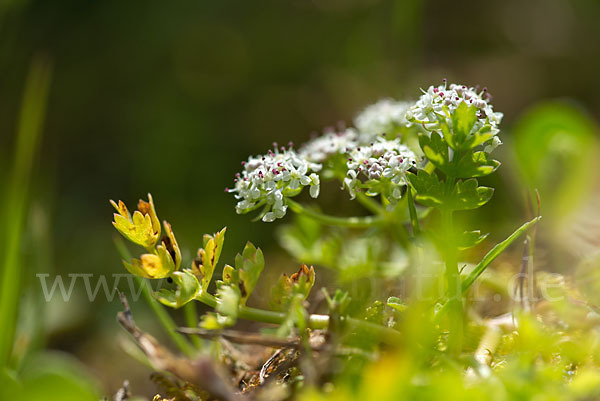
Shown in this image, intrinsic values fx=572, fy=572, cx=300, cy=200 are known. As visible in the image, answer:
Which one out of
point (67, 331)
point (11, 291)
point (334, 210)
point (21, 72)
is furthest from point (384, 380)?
point (21, 72)

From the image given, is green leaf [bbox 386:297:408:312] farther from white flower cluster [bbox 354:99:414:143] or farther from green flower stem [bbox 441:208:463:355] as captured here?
white flower cluster [bbox 354:99:414:143]

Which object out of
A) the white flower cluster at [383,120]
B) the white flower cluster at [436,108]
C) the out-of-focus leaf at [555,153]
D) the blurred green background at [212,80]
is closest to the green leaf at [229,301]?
the white flower cluster at [436,108]

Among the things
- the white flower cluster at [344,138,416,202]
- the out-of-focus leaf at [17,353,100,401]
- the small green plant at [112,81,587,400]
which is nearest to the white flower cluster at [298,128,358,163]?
the small green plant at [112,81,587,400]

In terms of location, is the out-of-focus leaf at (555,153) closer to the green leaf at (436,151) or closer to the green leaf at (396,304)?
the green leaf at (436,151)

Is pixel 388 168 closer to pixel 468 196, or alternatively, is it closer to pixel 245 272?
pixel 468 196

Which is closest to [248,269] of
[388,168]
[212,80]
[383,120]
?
[388,168]

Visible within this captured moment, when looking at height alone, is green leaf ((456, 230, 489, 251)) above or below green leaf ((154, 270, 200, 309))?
above

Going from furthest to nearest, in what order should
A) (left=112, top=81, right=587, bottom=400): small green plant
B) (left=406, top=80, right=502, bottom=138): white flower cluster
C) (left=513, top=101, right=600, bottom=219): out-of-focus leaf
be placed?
(left=513, top=101, right=600, bottom=219): out-of-focus leaf, (left=406, top=80, right=502, bottom=138): white flower cluster, (left=112, top=81, right=587, bottom=400): small green plant
